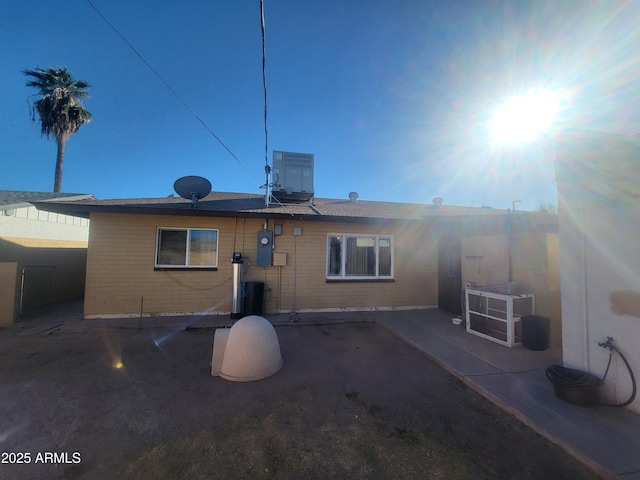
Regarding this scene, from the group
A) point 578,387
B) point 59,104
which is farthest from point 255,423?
point 59,104

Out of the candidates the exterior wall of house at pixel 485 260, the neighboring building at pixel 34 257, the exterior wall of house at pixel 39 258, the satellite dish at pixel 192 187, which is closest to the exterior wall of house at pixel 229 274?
the satellite dish at pixel 192 187

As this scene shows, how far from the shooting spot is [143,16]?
4453mm

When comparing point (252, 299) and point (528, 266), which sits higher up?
point (528, 266)

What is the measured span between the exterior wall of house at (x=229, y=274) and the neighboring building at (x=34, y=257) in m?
1.58

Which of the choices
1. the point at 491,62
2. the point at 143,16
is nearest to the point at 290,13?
the point at 143,16

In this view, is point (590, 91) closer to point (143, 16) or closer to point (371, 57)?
point (371, 57)

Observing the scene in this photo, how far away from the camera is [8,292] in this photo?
233 inches

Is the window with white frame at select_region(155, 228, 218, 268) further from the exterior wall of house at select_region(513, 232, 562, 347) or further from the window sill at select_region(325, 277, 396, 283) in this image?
the exterior wall of house at select_region(513, 232, 562, 347)

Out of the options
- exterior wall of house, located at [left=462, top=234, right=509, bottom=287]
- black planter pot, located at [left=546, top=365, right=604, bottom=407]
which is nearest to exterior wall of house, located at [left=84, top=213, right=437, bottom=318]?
exterior wall of house, located at [left=462, top=234, right=509, bottom=287]

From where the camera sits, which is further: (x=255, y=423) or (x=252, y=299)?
(x=252, y=299)

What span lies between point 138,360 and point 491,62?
928 centimetres

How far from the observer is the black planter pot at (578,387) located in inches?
111

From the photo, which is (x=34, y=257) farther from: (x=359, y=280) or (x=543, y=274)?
(x=543, y=274)

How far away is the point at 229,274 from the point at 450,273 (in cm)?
656
